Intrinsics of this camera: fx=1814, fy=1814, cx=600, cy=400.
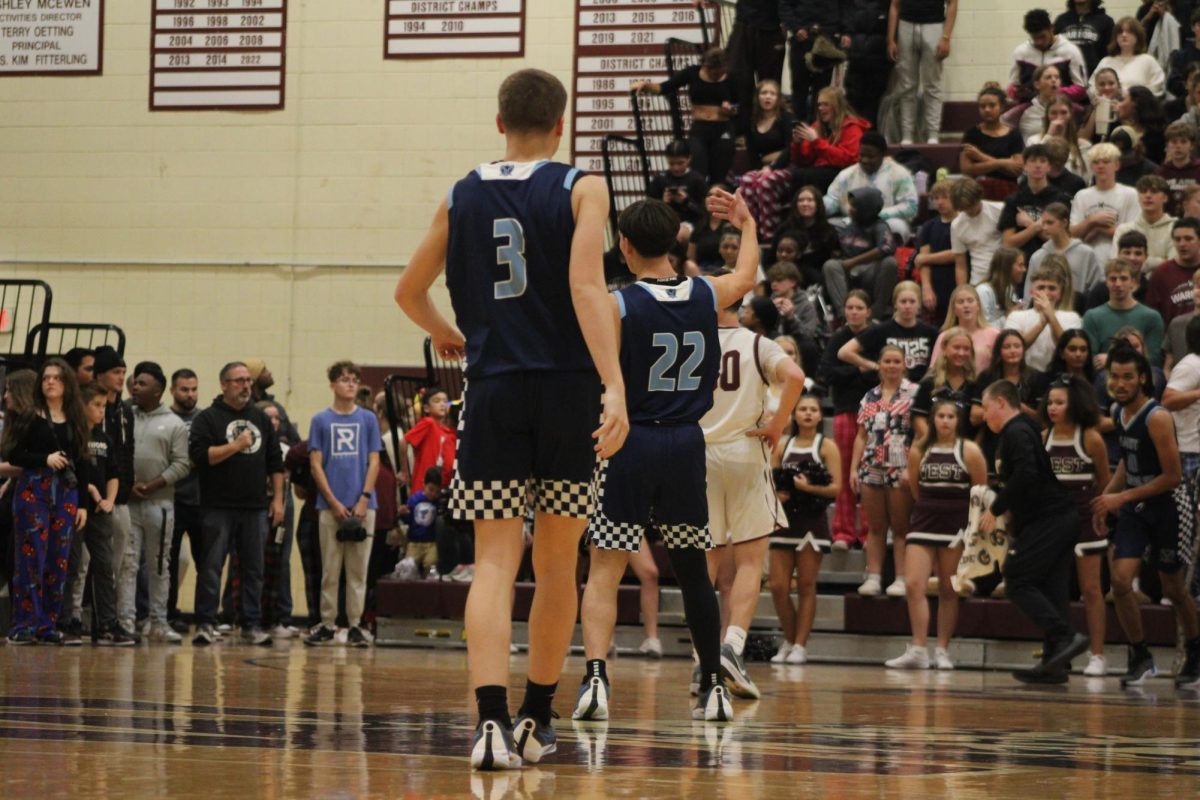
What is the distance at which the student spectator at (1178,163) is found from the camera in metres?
13.3

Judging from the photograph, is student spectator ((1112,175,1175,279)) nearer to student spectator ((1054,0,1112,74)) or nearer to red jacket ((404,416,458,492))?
student spectator ((1054,0,1112,74))

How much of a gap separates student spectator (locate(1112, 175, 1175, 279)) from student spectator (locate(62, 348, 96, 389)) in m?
7.38

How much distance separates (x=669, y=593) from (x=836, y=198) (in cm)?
395

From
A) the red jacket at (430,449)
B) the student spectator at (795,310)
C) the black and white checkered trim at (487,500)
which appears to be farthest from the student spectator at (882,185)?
the black and white checkered trim at (487,500)

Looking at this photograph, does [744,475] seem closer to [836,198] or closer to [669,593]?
[669,593]

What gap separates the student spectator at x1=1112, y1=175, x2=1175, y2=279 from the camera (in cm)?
1254

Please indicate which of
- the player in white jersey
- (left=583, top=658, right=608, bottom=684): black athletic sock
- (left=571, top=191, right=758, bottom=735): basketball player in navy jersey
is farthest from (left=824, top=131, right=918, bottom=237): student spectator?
(left=583, top=658, right=608, bottom=684): black athletic sock

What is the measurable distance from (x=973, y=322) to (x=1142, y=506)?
2540 mm

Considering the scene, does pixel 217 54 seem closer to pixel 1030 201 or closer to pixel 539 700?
pixel 1030 201

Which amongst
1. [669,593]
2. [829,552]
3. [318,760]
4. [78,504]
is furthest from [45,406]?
[318,760]

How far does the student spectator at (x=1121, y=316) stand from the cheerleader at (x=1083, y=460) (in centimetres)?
131

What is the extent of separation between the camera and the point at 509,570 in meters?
4.69

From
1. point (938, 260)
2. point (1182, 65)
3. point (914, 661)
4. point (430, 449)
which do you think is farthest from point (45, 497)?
point (1182, 65)

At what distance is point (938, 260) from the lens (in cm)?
1366
